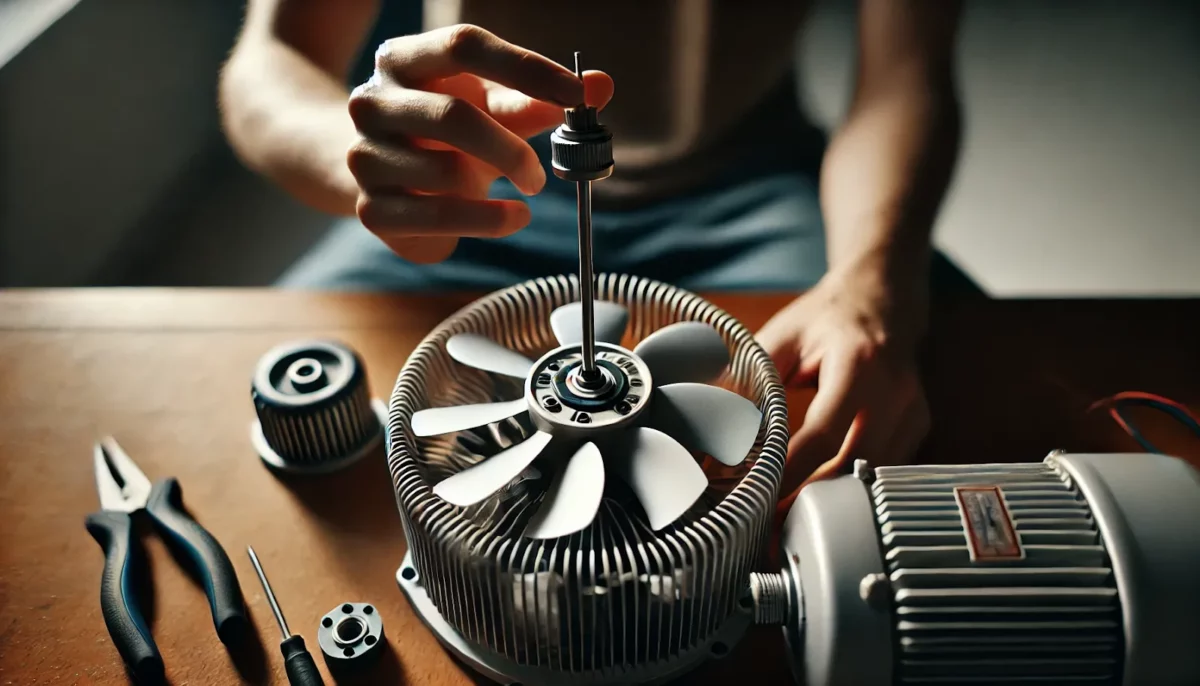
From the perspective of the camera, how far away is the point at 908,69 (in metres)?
1.75

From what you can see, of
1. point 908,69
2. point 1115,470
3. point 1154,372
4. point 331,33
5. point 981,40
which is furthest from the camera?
point 981,40

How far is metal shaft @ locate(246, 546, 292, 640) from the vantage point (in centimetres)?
101

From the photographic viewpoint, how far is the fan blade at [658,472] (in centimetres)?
88

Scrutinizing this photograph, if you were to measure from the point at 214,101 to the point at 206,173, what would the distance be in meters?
0.25

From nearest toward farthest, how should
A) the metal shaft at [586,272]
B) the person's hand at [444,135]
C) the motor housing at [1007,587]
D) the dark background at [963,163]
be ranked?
1. the motor housing at [1007,587]
2. the metal shaft at [586,272]
3. the person's hand at [444,135]
4. the dark background at [963,163]

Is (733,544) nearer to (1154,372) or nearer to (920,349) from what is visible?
(920,349)

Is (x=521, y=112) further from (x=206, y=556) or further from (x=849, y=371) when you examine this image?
(x=206, y=556)

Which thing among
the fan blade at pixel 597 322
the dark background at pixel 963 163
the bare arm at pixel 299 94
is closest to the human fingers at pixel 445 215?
the fan blade at pixel 597 322

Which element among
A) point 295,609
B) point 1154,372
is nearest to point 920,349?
point 1154,372

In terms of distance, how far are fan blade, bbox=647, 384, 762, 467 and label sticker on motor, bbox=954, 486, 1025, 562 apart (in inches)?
Answer: 8.7

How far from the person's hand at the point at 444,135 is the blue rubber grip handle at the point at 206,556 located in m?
0.44

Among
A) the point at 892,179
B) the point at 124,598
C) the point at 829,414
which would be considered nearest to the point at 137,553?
the point at 124,598

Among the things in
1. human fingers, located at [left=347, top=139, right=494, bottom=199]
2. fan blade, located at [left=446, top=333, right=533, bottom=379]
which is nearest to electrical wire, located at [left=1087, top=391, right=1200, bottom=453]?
fan blade, located at [left=446, top=333, right=533, bottom=379]

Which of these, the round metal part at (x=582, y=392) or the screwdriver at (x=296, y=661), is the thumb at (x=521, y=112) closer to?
the round metal part at (x=582, y=392)
